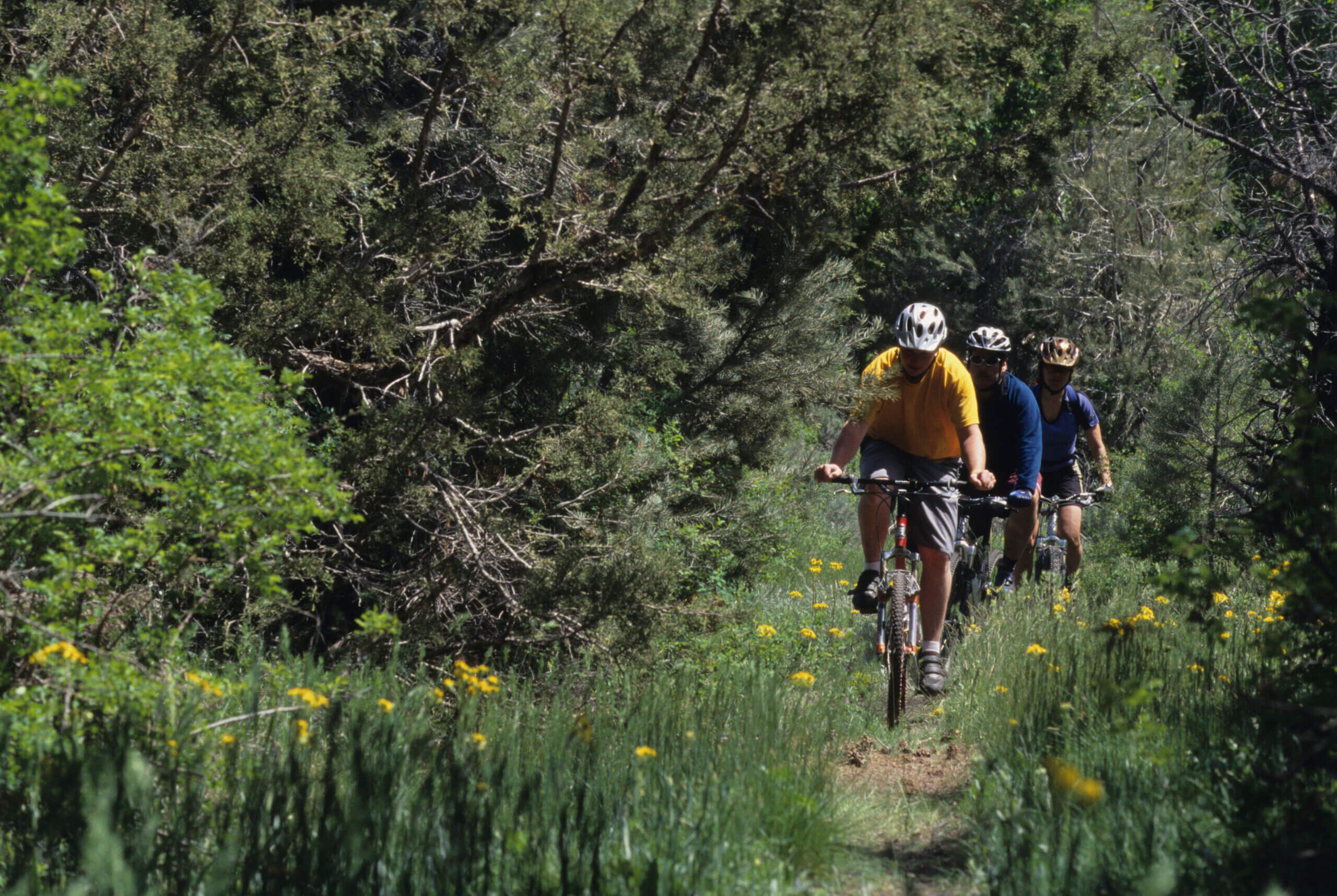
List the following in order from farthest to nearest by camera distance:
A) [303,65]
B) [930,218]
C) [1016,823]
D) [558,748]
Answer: [930,218], [303,65], [558,748], [1016,823]

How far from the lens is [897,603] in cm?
595

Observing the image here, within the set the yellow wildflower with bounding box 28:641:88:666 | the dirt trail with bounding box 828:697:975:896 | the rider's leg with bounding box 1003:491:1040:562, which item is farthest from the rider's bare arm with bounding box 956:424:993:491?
the yellow wildflower with bounding box 28:641:88:666

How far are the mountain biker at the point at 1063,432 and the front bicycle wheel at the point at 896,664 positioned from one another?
2793 mm

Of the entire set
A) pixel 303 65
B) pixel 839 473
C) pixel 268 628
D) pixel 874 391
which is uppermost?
pixel 303 65

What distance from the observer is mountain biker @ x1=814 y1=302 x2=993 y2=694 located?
6051 millimetres

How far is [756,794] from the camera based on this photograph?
12.2 feet

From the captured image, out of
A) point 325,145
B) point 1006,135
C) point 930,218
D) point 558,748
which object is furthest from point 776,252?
point 558,748

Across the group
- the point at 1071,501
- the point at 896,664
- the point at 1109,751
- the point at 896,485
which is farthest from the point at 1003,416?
the point at 1109,751

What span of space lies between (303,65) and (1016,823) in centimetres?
476

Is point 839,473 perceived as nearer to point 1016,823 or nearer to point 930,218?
point 930,218

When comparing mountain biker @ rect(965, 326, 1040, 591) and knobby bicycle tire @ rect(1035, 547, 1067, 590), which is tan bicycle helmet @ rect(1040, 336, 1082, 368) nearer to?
mountain biker @ rect(965, 326, 1040, 591)

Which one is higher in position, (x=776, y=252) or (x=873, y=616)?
(x=776, y=252)

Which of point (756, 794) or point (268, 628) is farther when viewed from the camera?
point (268, 628)

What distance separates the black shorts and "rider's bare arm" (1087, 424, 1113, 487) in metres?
0.16
